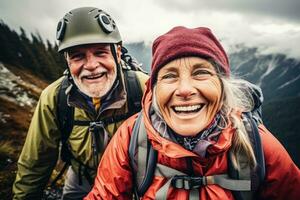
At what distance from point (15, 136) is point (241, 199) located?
11721 mm

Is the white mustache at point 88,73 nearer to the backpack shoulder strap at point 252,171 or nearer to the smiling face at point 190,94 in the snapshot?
the smiling face at point 190,94

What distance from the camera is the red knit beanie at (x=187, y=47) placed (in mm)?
3004

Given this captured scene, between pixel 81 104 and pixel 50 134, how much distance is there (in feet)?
2.01

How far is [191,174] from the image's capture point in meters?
3.04

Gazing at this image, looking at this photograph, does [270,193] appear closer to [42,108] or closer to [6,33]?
[42,108]

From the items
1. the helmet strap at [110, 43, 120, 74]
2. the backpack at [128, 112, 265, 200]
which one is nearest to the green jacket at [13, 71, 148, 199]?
the helmet strap at [110, 43, 120, 74]

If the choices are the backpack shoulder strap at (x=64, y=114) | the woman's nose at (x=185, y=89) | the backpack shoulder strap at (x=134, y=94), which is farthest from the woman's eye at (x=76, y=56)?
the woman's nose at (x=185, y=89)

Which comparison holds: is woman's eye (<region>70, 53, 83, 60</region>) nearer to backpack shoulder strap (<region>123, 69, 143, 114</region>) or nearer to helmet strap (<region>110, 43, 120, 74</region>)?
helmet strap (<region>110, 43, 120, 74</region>)

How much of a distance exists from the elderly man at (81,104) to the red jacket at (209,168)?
3.11 ft

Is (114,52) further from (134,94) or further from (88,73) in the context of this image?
(134,94)

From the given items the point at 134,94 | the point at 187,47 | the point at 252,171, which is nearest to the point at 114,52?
the point at 134,94

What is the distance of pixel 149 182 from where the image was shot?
304 centimetres

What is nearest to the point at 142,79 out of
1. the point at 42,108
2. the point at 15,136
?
the point at 42,108

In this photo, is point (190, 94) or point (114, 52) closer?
point (190, 94)
